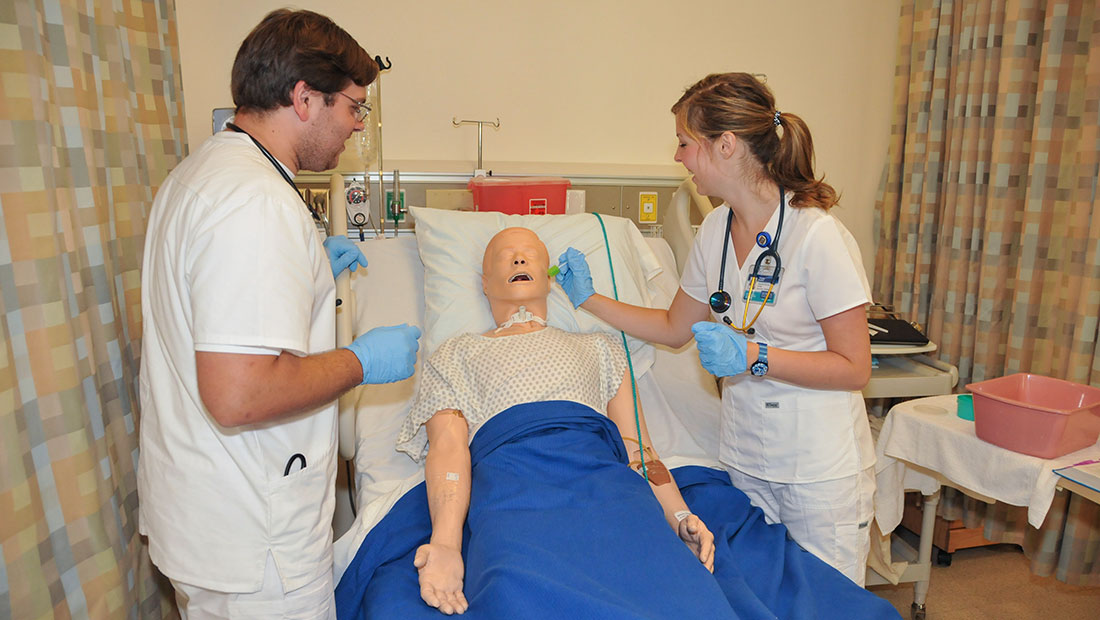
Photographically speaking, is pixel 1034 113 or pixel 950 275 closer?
pixel 1034 113

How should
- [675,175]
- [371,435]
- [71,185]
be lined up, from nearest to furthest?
1. [71,185]
2. [371,435]
3. [675,175]

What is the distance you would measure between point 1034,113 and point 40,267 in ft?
9.83

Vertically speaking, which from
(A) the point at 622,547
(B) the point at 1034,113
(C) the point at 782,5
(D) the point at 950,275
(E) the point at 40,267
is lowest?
(A) the point at 622,547

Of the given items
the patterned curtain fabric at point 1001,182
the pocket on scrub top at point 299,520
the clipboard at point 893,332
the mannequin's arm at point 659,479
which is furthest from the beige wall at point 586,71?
the pocket on scrub top at point 299,520

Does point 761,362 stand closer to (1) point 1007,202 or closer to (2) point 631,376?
(2) point 631,376

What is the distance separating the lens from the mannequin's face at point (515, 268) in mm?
2150

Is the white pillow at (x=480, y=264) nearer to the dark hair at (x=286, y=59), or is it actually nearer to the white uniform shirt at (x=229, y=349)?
the white uniform shirt at (x=229, y=349)

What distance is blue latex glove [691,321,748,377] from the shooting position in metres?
1.59

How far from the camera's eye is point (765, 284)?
173cm

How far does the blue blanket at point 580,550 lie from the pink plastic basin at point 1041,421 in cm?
65

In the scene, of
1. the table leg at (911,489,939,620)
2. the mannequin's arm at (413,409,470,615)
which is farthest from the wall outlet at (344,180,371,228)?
the table leg at (911,489,939,620)

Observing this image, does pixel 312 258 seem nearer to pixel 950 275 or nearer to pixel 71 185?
pixel 71 185

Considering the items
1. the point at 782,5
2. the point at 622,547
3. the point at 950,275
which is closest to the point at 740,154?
the point at 622,547

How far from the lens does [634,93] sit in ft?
10.3
